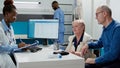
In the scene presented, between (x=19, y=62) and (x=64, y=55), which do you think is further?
(x=64, y=55)

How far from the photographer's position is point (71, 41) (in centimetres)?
304

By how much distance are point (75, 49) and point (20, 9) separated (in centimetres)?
383

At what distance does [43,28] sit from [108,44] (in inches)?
45.4

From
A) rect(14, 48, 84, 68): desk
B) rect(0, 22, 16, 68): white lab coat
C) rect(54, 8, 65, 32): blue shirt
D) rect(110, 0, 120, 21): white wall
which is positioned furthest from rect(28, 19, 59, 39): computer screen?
rect(54, 8, 65, 32): blue shirt

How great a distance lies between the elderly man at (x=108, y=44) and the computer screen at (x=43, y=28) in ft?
2.55

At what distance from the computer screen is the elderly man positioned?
78 centimetres

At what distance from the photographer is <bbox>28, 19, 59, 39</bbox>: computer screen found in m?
3.35

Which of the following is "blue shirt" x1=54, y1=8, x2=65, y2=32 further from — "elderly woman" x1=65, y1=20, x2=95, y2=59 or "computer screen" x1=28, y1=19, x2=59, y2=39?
"elderly woman" x1=65, y1=20, x2=95, y2=59

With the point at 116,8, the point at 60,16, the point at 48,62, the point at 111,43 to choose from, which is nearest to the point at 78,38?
the point at 111,43

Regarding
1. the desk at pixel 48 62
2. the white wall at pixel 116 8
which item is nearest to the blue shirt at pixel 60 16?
the white wall at pixel 116 8

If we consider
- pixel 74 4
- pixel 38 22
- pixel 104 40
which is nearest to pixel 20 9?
pixel 74 4

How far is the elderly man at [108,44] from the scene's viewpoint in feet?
7.69

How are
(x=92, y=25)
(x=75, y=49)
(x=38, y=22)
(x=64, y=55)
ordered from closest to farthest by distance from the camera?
1. (x=64, y=55)
2. (x=75, y=49)
3. (x=38, y=22)
4. (x=92, y=25)

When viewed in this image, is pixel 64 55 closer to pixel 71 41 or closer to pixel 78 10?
pixel 71 41
